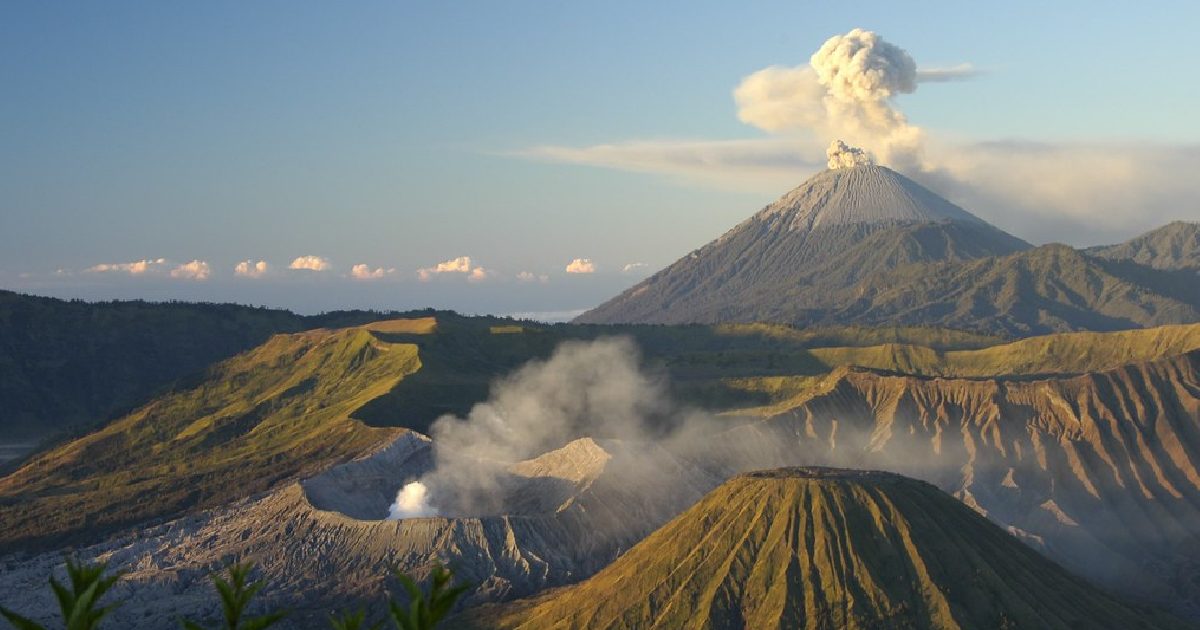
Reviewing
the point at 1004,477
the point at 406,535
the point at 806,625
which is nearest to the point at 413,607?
the point at 806,625

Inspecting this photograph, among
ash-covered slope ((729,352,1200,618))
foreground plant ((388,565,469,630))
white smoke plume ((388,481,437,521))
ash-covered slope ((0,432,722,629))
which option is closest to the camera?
foreground plant ((388,565,469,630))

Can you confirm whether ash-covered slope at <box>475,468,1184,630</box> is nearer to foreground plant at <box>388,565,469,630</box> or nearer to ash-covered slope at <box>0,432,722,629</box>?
ash-covered slope at <box>0,432,722,629</box>

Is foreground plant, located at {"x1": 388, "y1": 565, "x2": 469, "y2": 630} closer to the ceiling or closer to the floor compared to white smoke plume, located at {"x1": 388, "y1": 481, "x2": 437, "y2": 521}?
closer to the ceiling

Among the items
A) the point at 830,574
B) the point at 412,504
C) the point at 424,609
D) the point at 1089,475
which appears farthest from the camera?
the point at 1089,475

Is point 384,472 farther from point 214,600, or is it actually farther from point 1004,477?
point 1004,477

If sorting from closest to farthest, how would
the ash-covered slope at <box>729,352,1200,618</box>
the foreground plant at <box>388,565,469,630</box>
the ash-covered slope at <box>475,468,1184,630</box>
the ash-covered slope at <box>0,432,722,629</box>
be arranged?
the foreground plant at <box>388,565,469,630</box> < the ash-covered slope at <box>475,468,1184,630</box> < the ash-covered slope at <box>0,432,722,629</box> < the ash-covered slope at <box>729,352,1200,618</box>

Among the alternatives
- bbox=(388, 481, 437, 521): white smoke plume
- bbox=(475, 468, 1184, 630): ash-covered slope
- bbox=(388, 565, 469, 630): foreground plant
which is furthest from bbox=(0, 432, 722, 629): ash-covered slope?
bbox=(388, 565, 469, 630): foreground plant

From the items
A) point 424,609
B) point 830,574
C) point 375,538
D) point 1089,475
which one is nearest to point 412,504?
point 375,538

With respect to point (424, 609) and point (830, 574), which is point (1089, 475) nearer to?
point (830, 574)
